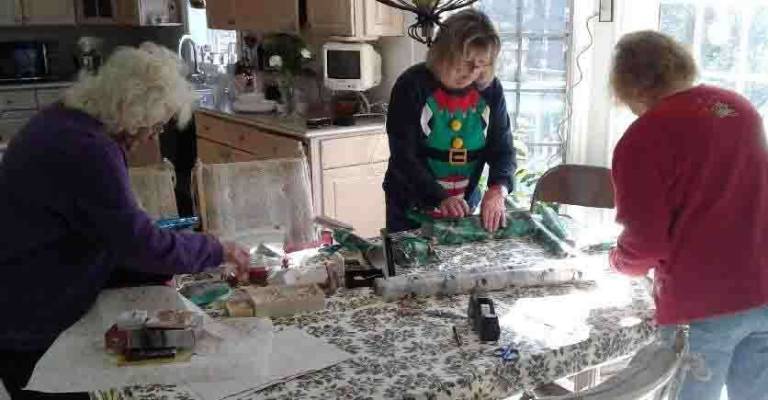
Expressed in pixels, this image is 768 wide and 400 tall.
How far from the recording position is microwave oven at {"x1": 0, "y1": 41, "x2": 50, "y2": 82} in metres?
5.06

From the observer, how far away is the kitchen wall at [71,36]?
534cm

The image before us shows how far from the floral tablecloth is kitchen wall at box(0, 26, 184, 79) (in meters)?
4.62

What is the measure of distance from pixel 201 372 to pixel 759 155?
1141mm

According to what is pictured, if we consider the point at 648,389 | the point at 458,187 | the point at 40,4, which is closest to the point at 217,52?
the point at 40,4

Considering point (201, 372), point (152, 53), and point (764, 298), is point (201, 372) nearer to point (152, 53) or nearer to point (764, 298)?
point (152, 53)

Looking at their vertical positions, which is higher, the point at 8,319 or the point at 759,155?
the point at 759,155

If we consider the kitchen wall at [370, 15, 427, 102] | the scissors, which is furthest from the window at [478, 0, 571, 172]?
the scissors

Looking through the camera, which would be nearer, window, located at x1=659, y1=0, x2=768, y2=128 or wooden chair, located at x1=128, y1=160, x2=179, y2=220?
wooden chair, located at x1=128, y1=160, x2=179, y2=220

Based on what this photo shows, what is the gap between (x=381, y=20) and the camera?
360 centimetres

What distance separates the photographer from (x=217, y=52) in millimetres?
5250

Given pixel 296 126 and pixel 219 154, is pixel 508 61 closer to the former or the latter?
pixel 296 126

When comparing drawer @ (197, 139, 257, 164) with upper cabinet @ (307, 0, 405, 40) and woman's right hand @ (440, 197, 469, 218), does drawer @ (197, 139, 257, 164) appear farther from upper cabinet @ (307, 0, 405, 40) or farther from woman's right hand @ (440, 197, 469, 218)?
woman's right hand @ (440, 197, 469, 218)

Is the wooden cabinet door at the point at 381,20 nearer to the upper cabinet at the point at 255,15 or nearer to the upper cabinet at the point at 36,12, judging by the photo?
the upper cabinet at the point at 255,15

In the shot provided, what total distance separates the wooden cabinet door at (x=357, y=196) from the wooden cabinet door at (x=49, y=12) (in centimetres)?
295
